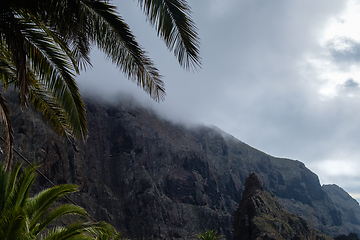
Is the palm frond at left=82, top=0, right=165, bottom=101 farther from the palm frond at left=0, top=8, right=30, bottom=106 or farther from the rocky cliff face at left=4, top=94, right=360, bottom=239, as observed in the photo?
the rocky cliff face at left=4, top=94, right=360, bottom=239

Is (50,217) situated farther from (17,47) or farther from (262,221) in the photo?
(262,221)

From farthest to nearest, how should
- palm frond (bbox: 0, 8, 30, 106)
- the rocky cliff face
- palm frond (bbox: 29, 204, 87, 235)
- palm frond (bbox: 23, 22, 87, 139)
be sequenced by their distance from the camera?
the rocky cliff face
palm frond (bbox: 29, 204, 87, 235)
palm frond (bbox: 23, 22, 87, 139)
palm frond (bbox: 0, 8, 30, 106)

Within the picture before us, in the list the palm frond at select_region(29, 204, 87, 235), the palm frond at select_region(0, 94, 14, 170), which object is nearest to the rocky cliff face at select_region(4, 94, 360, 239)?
the palm frond at select_region(29, 204, 87, 235)

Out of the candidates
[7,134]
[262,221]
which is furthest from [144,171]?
[7,134]

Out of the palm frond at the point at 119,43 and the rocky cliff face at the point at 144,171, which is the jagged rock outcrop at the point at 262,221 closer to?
the rocky cliff face at the point at 144,171

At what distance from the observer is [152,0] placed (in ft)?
14.4

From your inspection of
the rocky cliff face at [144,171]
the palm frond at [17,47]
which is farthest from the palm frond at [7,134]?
the rocky cliff face at [144,171]

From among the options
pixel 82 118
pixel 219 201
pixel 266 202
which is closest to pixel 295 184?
pixel 219 201

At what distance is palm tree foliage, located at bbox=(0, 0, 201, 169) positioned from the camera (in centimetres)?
449

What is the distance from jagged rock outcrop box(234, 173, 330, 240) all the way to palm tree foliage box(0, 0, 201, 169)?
200 ft

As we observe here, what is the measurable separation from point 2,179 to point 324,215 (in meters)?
190

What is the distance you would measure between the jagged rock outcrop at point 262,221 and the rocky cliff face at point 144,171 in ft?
112

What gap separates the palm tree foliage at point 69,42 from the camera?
449 cm

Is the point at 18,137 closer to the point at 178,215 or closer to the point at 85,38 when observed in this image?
the point at 178,215
